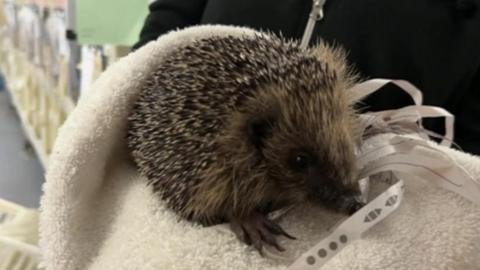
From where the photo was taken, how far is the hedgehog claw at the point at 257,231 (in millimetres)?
734

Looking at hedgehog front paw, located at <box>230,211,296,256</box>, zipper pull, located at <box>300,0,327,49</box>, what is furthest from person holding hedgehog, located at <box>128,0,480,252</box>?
zipper pull, located at <box>300,0,327,49</box>

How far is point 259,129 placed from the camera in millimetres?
856

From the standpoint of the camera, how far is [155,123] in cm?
88

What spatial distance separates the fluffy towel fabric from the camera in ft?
2.30

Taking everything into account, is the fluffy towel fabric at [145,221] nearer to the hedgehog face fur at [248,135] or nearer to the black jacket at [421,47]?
the hedgehog face fur at [248,135]

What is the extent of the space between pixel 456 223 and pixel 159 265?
34 centimetres

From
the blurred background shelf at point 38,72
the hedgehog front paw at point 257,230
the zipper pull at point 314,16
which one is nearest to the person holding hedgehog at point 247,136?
the hedgehog front paw at point 257,230

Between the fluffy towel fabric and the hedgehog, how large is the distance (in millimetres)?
46

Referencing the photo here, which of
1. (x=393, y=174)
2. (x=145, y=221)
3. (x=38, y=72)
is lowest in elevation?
(x=38, y=72)

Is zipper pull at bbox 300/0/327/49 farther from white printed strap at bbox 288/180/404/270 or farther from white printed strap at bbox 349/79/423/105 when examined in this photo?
white printed strap at bbox 288/180/404/270

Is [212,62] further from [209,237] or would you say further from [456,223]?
[456,223]

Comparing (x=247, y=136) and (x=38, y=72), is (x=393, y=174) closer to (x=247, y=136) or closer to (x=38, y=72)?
(x=247, y=136)

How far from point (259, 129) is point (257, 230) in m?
0.15

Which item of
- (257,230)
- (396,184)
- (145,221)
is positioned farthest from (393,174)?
(145,221)
